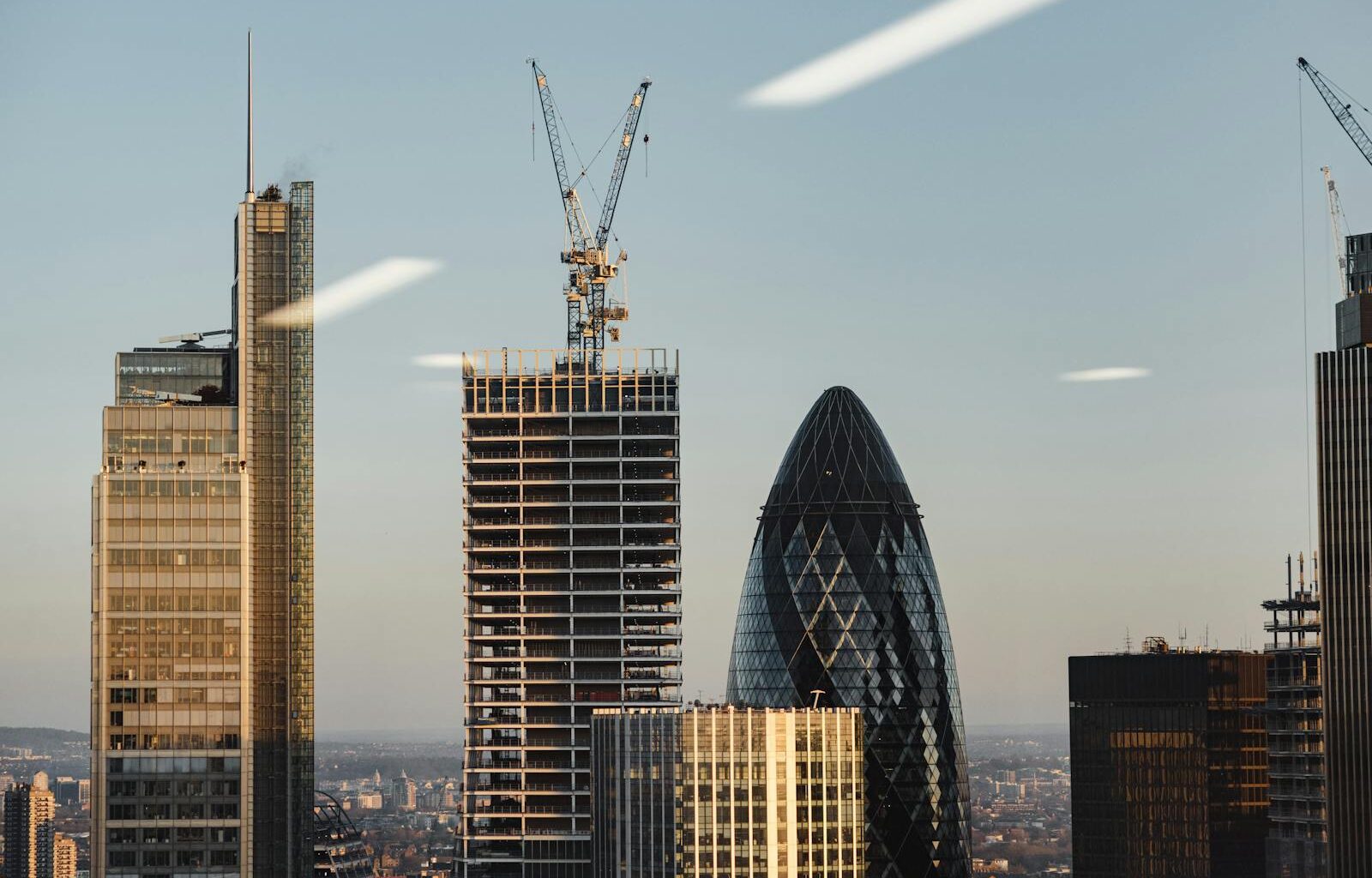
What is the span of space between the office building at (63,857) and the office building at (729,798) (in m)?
31.9

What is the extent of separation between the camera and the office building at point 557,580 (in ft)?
522

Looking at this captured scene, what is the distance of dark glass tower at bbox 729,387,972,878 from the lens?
178 m

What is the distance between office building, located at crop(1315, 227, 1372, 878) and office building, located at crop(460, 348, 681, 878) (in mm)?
50332

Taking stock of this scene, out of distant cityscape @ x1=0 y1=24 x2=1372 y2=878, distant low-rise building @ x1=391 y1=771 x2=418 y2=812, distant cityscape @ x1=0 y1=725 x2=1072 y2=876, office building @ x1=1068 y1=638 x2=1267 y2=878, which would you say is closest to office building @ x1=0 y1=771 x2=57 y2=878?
distant cityscape @ x1=0 y1=24 x2=1372 y2=878

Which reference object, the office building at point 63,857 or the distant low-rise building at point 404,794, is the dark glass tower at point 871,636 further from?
the office building at point 63,857

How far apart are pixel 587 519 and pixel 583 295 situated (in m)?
28.1

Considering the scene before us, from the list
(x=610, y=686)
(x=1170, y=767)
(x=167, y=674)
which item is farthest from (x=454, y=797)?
(x=1170, y=767)

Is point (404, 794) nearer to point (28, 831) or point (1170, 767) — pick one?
point (28, 831)

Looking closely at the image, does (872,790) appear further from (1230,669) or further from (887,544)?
(1230,669)

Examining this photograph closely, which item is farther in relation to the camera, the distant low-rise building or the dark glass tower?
the dark glass tower

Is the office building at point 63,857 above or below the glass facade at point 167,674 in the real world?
below

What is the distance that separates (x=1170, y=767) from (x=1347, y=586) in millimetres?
62283

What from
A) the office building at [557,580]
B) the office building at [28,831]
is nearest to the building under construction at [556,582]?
the office building at [557,580]

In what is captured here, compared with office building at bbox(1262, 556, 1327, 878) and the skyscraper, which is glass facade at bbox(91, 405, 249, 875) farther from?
office building at bbox(1262, 556, 1327, 878)
